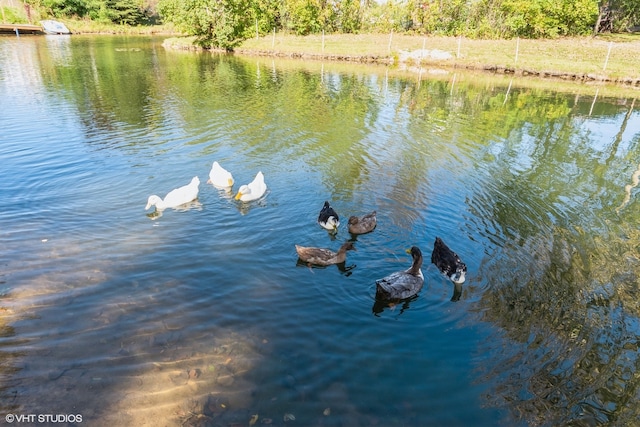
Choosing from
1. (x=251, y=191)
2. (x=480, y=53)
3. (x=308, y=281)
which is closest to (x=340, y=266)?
(x=308, y=281)

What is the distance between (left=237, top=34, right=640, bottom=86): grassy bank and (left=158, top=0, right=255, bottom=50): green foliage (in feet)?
12.4

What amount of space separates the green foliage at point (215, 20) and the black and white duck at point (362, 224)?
65890 mm

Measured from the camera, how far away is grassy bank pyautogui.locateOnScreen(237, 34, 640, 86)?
45.3 metres

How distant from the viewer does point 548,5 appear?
2330 inches

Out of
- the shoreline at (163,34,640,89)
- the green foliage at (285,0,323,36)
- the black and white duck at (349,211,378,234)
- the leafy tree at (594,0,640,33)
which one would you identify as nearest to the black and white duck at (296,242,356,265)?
the black and white duck at (349,211,378,234)

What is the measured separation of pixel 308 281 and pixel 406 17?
262 ft

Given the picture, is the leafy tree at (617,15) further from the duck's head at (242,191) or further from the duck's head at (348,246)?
the duck's head at (348,246)

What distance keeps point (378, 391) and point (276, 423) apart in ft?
5.88

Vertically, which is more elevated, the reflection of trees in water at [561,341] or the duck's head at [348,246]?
the duck's head at [348,246]

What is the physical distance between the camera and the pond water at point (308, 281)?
20.8 feet

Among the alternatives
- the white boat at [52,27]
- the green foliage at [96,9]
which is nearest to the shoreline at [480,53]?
the white boat at [52,27]

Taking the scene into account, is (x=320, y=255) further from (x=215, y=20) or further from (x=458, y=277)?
(x=215, y=20)

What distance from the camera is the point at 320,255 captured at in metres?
9.68

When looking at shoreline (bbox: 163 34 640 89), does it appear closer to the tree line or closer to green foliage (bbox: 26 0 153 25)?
the tree line
